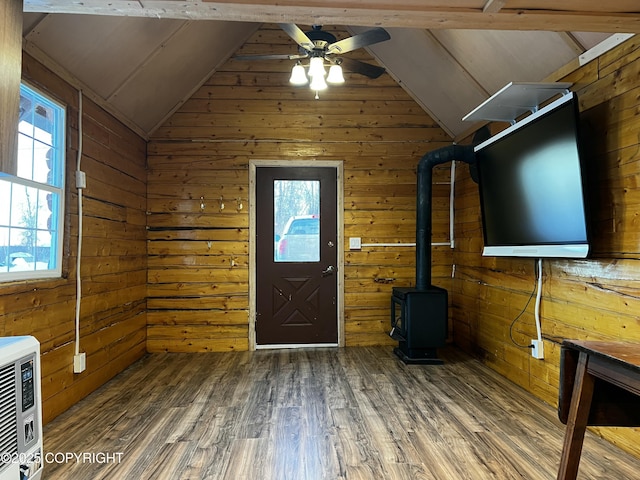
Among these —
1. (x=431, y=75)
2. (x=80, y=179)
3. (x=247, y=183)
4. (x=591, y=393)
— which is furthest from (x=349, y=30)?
(x=591, y=393)

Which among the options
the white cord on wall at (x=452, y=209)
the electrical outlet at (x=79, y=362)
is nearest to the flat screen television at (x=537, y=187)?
the white cord on wall at (x=452, y=209)

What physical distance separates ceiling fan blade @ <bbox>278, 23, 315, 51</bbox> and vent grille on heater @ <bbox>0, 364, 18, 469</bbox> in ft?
7.84

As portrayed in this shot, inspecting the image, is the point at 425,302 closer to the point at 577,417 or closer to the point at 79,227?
the point at 577,417

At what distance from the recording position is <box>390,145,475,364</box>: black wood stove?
383cm

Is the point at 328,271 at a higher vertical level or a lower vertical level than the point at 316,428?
higher

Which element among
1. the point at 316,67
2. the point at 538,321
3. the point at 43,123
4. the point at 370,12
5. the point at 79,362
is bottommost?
the point at 79,362

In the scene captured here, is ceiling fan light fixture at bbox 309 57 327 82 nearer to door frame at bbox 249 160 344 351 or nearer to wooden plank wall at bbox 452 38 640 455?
door frame at bbox 249 160 344 351

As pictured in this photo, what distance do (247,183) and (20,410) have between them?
3.19 meters

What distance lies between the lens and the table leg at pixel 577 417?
155cm

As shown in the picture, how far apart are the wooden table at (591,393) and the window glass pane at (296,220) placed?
3.11m

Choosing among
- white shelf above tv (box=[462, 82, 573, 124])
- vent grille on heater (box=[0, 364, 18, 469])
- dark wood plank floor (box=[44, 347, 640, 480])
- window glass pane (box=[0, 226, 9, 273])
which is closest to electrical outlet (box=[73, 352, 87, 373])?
dark wood plank floor (box=[44, 347, 640, 480])

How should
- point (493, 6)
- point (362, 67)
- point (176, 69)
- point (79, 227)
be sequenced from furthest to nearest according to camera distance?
point (176, 69)
point (362, 67)
point (79, 227)
point (493, 6)

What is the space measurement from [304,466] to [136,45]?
314 cm

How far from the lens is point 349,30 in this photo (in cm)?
456
